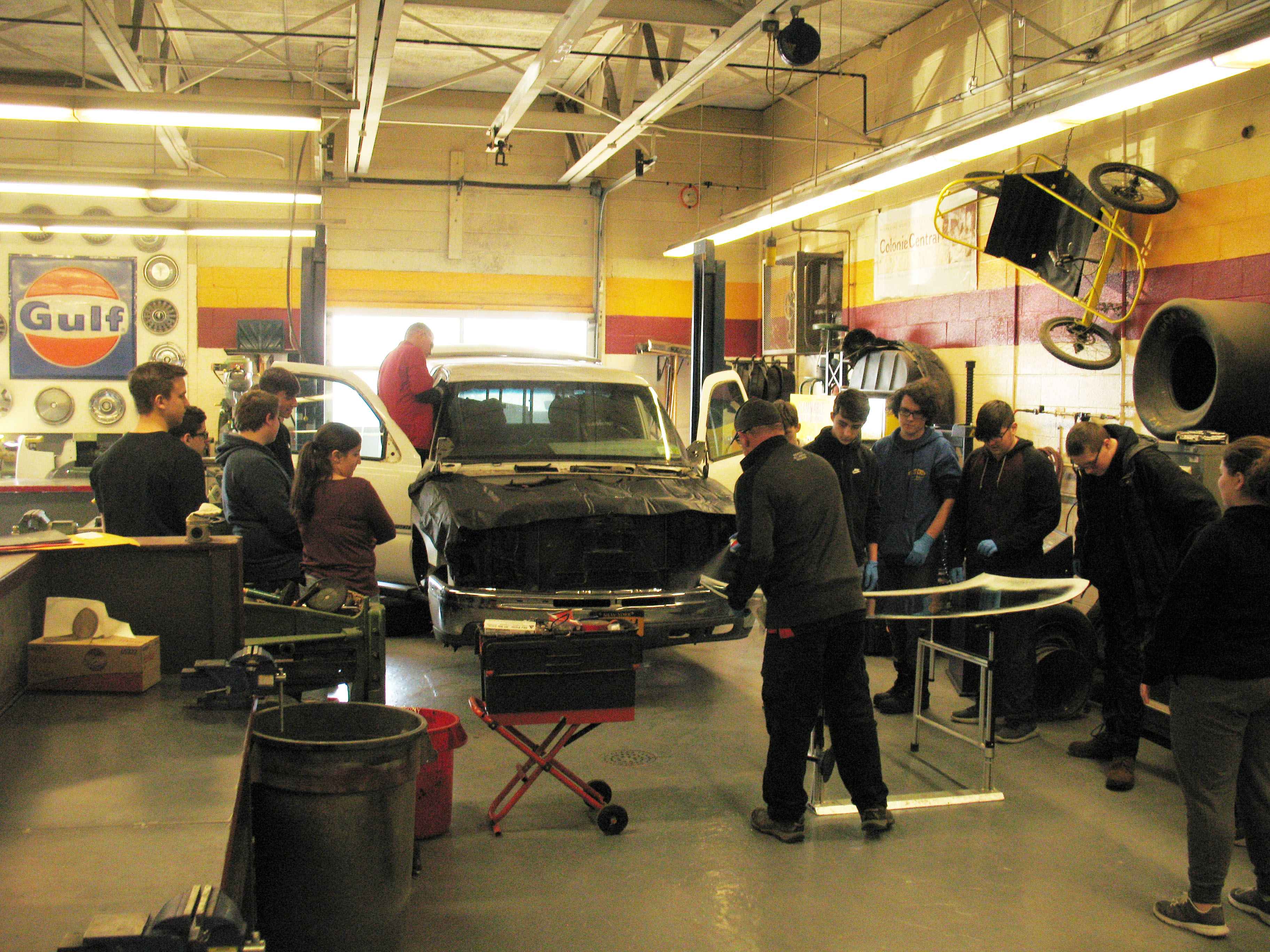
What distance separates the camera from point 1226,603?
10.1ft

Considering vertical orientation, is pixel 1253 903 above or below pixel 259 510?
below

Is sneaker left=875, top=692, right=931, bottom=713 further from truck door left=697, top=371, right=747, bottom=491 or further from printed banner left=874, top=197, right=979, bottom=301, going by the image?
printed banner left=874, top=197, right=979, bottom=301

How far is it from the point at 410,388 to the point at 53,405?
8114 mm

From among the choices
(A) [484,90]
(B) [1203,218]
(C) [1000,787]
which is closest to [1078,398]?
(B) [1203,218]

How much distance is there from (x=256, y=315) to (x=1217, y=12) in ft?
34.7

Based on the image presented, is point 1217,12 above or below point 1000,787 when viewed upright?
above

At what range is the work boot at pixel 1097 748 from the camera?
15.8ft

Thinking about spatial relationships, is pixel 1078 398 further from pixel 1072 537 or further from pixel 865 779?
pixel 865 779

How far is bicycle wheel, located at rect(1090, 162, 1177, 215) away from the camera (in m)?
6.91

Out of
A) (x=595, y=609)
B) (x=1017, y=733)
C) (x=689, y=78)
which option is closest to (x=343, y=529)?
(x=595, y=609)

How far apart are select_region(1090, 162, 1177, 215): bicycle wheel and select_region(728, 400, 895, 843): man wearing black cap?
4468 millimetres

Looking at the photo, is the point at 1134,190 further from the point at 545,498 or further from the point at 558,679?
the point at 558,679

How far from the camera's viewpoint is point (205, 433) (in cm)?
629

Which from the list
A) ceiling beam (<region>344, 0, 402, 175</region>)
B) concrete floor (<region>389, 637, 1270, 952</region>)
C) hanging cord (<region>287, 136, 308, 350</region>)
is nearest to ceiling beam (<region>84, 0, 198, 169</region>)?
hanging cord (<region>287, 136, 308, 350</region>)
